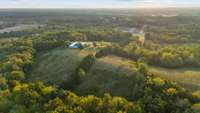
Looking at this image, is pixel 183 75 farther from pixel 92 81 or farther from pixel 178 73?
pixel 92 81

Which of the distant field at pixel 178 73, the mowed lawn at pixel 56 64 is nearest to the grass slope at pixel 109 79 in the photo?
the distant field at pixel 178 73

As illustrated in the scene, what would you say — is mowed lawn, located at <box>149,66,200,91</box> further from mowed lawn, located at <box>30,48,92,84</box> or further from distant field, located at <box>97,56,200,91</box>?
mowed lawn, located at <box>30,48,92,84</box>

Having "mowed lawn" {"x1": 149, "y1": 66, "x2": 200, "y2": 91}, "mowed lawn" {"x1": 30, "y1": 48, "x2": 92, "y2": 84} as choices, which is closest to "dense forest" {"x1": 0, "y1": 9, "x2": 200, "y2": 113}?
"mowed lawn" {"x1": 30, "y1": 48, "x2": 92, "y2": 84}

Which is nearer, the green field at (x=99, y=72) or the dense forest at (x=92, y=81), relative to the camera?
the dense forest at (x=92, y=81)

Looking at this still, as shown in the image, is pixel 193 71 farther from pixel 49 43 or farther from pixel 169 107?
pixel 49 43

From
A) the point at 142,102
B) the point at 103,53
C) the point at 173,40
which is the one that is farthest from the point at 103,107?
the point at 173,40

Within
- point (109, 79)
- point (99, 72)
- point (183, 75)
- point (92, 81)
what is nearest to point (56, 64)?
point (99, 72)

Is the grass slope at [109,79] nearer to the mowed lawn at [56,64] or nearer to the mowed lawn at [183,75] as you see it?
the mowed lawn at [56,64]
